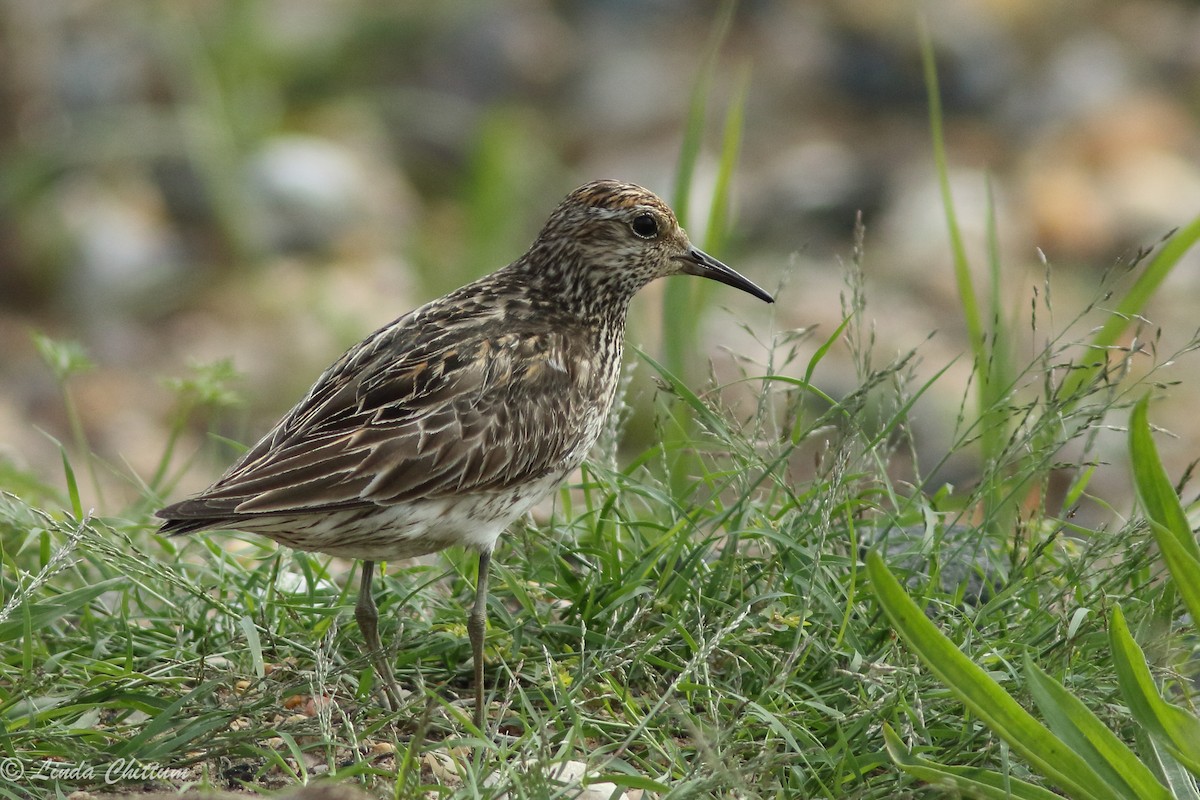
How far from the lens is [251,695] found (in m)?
4.21

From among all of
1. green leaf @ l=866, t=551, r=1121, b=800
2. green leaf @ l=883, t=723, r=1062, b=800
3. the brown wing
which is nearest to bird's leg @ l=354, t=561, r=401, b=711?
the brown wing

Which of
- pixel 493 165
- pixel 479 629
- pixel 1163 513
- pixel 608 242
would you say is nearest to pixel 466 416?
pixel 479 629

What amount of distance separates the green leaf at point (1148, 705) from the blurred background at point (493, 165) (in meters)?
6.02

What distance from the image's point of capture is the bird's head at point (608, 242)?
16.9 feet

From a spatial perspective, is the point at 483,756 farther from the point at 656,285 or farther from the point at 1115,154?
the point at 1115,154

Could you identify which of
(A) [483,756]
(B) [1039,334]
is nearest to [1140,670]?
(A) [483,756]

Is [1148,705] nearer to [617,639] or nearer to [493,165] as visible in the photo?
[617,639]

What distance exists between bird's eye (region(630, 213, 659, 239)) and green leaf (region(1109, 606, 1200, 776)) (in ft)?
7.09

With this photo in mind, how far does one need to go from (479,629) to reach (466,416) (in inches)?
25.3

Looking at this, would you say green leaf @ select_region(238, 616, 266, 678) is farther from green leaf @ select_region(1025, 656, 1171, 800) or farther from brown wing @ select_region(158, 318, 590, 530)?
green leaf @ select_region(1025, 656, 1171, 800)

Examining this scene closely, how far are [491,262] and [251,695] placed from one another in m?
6.59

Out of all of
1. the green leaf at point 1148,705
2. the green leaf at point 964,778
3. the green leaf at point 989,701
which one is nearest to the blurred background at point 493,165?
the green leaf at point 964,778

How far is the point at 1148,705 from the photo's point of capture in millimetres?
3645

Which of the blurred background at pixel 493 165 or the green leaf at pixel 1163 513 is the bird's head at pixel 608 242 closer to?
the green leaf at pixel 1163 513
